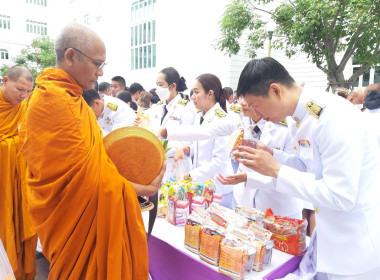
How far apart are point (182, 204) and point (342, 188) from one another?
3.60ft

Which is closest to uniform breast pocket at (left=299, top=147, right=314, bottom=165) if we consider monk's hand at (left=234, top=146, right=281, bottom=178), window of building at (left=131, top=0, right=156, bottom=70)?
monk's hand at (left=234, top=146, right=281, bottom=178)

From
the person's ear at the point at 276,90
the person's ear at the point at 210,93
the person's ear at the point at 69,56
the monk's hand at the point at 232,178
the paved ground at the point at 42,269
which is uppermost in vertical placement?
the person's ear at the point at 69,56

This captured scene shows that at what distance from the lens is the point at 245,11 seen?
10078 millimetres

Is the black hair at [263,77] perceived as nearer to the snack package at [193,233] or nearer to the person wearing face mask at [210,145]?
the snack package at [193,233]

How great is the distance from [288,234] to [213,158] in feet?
4.63

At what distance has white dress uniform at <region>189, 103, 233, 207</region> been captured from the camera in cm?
307

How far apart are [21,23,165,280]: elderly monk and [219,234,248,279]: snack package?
441 millimetres

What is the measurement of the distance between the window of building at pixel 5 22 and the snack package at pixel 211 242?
1691 inches

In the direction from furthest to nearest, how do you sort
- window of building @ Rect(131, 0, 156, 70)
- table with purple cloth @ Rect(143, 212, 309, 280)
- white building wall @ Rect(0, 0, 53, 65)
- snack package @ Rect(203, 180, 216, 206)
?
white building wall @ Rect(0, 0, 53, 65), window of building @ Rect(131, 0, 156, 70), snack package @ Rect(203, 180, 216, 206), table with purple cloth @ Rect(143, 212, 309, 280)

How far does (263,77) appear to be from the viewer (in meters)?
1.54

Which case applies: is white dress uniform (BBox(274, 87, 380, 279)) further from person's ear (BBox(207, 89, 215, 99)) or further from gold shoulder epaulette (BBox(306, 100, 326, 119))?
person's ear (BBox(207, 89, 215, 99))

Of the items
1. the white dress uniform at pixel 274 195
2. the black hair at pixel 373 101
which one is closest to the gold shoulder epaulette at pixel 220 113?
the white dress uniform at pixel 274 195

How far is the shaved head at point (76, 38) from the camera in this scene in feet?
5.33

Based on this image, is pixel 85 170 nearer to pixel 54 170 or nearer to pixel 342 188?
pixel 54 170
